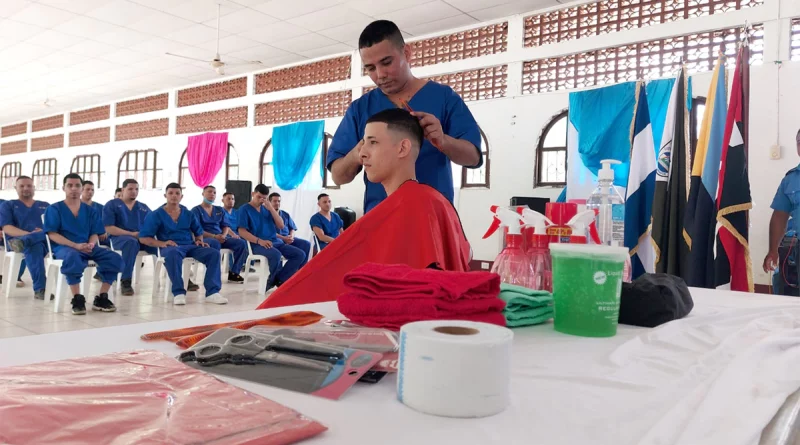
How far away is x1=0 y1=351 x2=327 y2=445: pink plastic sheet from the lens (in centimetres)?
39

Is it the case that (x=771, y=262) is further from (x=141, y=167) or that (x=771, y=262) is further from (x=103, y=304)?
(x=141, y=167)

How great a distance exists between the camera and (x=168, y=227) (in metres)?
5.27

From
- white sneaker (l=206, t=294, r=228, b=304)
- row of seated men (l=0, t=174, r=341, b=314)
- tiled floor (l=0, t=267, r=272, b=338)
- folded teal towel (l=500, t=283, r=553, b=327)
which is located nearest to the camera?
folded teal towel (l=500, t=283, r=553, b=327)

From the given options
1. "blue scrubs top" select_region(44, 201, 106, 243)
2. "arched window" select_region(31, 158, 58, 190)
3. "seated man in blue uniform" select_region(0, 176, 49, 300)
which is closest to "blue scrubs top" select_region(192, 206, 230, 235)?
"blue scrubs top" select_region(44, 201, 106, 243)

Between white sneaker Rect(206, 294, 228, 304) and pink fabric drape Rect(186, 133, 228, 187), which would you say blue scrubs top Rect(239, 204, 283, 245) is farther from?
pink fabric drape Rect(186, 133, 228, 187)

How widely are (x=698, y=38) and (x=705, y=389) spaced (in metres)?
5.38

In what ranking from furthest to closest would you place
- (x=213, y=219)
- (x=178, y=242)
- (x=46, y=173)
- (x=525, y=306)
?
(x=46, y=173)
(x=213, y=219)
(x=178, y=242)
(x=525, y=306)

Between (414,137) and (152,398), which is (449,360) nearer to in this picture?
(152,398)

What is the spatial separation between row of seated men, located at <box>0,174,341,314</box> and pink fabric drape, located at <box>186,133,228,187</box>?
332cm

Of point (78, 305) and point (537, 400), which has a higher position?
point (537, 400)

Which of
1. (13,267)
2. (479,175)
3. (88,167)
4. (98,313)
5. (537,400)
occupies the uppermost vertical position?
(88,167)

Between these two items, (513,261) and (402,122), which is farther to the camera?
(402,122)

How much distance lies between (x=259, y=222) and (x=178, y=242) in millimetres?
1009

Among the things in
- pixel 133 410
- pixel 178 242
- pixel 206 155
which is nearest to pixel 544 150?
pixel 178 242
